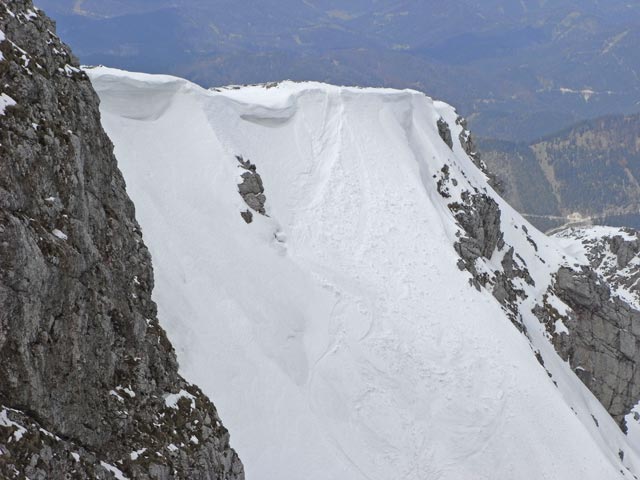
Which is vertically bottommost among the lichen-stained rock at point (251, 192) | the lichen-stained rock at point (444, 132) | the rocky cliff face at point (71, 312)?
the rocky cliff face at point (71, 312)

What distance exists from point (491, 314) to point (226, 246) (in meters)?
16.3

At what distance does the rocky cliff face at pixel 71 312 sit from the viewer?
1548 cm

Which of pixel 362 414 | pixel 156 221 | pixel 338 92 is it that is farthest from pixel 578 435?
pixel 338 92

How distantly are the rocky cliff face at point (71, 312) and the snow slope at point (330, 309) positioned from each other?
8.23m

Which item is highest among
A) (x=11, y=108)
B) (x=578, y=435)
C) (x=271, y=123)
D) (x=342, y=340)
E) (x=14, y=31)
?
(x=271, y=123)

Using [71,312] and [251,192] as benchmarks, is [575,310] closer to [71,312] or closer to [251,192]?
[251,192]

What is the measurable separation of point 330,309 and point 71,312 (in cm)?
2207

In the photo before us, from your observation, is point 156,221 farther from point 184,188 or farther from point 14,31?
point 14,31

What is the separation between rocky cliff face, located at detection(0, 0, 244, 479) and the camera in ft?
50.8

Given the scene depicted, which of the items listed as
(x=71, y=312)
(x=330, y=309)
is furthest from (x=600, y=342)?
(x=71, y=312)

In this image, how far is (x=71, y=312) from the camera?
17.4m

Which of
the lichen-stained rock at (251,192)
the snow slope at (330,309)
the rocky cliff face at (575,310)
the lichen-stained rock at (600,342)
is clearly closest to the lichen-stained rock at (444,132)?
the rocky cliff face at (575,310)

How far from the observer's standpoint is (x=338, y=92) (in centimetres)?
5328

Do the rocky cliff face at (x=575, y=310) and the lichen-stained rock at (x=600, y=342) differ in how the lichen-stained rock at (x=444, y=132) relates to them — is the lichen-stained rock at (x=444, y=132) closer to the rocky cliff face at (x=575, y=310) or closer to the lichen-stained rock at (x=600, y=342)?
the rocky cliff face at (x=575, y=310)
